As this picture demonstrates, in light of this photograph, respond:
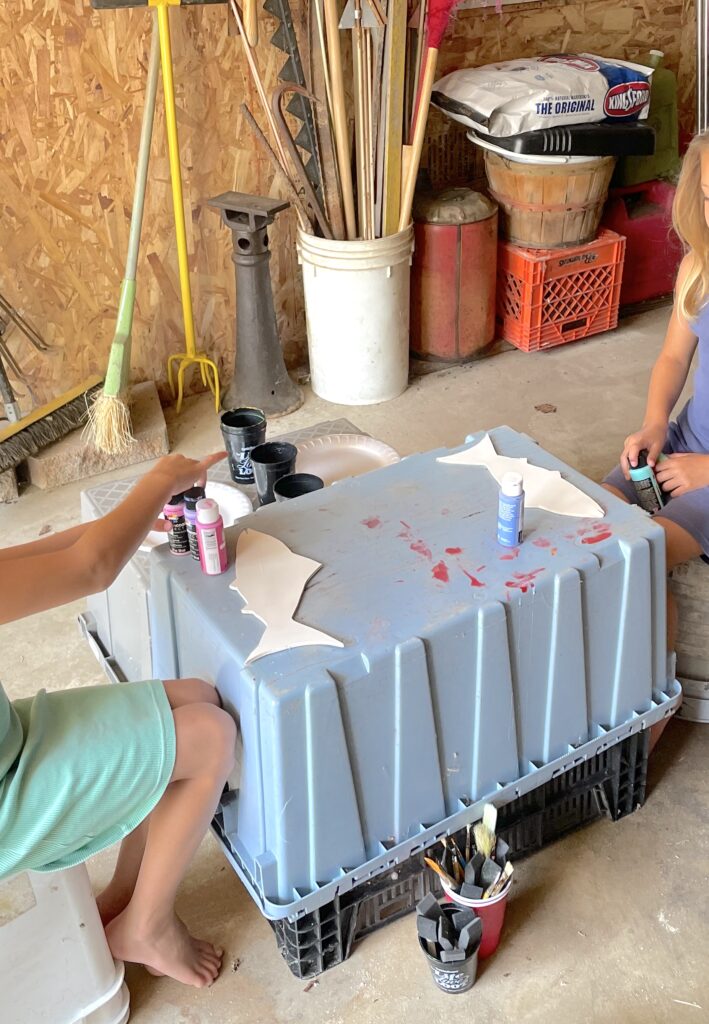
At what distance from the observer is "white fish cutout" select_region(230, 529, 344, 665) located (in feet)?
4.47

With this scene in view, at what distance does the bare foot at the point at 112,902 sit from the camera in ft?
5.13

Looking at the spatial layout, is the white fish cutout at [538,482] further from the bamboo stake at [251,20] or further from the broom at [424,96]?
the bamboo stake at [251,20]

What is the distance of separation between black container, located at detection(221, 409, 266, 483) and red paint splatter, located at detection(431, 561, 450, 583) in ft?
2.01

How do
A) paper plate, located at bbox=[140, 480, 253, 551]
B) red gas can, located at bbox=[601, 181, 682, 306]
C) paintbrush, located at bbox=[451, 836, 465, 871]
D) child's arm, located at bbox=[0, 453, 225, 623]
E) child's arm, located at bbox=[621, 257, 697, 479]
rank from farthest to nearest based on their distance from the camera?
red gas can, located at bbox=[601, 181, 682, 306] < child's arm, located at bbox=[621, 257, 697, 479] < paper plate, located at bbox=[140, 480, 253, 551] < paintbrush, located at bbox=[451, 836, 465, 871] < child's arm, located at bbox=[0, 453, 225, 623]

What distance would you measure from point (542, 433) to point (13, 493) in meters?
1.58

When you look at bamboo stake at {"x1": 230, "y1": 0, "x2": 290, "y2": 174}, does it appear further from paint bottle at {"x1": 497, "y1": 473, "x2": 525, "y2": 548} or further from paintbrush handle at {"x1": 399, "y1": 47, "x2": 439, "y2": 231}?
paint bottle at {"x1": 497, "y1": 473, "x2": 525, "y2": 548}

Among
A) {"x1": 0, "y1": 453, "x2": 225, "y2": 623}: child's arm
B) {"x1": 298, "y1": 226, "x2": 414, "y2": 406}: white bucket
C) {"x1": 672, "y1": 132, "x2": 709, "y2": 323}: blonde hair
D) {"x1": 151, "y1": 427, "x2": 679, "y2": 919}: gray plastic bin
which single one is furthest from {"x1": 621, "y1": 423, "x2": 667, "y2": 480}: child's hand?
{"x1": 298, "y1": 226, "x2": 414, "y2": 406}: white bucket

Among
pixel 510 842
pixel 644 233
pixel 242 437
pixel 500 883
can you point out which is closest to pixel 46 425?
pixel 242 437

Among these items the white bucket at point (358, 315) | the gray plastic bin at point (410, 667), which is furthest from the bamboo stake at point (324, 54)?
the gray plastic bin at point (410, 667)

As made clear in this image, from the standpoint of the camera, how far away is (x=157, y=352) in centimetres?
329

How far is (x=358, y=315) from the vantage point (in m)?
3.15

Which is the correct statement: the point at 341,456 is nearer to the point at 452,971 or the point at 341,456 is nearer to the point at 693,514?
the point at 693,514

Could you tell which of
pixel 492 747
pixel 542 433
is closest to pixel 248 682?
pixel 492 747

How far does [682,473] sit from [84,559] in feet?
3.90
